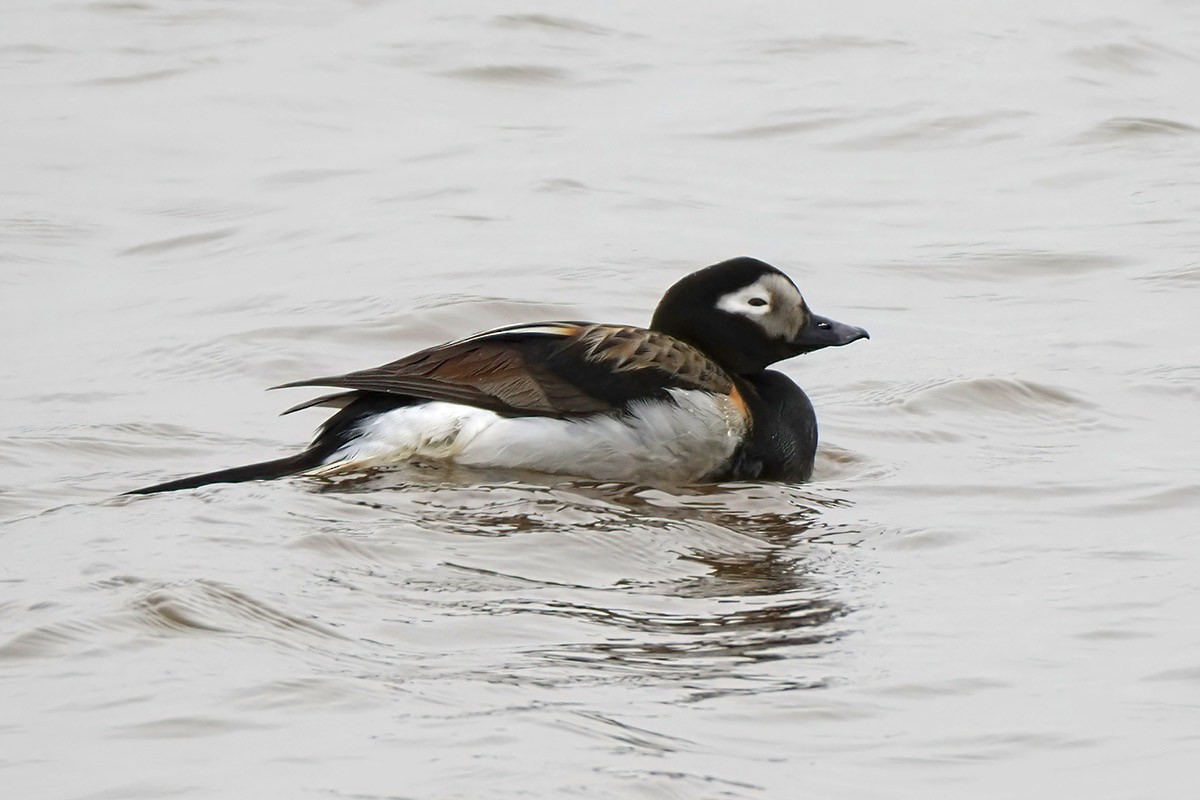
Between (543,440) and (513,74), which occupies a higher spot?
(513,74)

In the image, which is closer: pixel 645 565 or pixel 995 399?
pixel 645 565

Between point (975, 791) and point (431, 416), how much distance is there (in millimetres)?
3069

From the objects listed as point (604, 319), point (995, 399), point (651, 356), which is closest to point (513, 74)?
point (604, 319)

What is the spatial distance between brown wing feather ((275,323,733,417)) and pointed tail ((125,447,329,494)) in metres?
0.26

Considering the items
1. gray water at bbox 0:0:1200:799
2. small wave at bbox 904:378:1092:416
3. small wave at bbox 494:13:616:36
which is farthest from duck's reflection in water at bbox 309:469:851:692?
small wave at bbox 494:13:616:36

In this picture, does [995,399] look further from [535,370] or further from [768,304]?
[535,370]

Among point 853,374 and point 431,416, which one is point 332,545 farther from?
point 853,374

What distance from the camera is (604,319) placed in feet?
32.2

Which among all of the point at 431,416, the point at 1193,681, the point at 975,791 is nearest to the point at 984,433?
the point at 431,416

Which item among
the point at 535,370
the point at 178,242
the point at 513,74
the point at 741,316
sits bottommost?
the point at 178,242

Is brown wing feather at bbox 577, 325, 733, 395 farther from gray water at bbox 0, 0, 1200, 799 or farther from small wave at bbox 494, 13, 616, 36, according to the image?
small wave at bbox 494, 13, 616, 36

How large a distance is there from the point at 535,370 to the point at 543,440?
25cm

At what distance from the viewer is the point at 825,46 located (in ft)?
52.2

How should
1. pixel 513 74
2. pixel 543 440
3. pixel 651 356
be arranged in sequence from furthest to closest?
pixel 513 74 → pixel 651 356 → pixel 543 440
